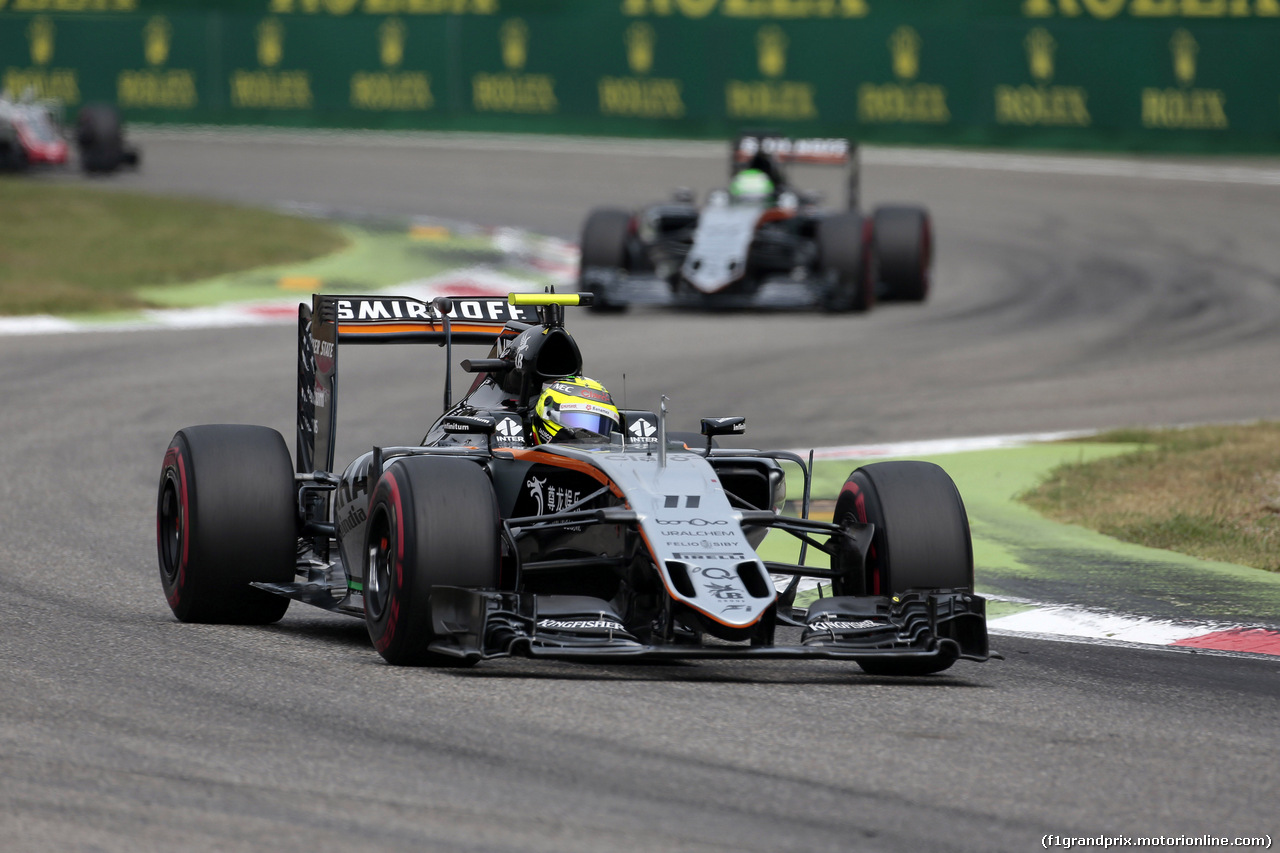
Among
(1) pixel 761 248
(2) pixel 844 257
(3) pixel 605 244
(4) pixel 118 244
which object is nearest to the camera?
(2) pixel 844 257

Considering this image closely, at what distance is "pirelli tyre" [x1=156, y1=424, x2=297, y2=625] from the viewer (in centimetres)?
848

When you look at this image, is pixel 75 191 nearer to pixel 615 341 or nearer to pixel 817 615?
pixel 615 341

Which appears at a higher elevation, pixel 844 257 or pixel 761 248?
pixel 761 248

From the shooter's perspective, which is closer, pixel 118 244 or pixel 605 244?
pixel 605 244

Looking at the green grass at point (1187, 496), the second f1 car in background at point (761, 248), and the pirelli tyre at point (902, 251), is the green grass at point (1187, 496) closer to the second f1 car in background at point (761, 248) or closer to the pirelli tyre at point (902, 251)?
the second f1 car in background at point (761, 248)

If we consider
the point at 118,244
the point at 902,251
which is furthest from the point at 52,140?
the point at 902,251

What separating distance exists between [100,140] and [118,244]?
278 inches

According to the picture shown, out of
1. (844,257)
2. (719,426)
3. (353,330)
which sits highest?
(844,257)

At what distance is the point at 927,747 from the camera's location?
6.41 meters

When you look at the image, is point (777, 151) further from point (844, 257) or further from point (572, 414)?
point (572, 414)

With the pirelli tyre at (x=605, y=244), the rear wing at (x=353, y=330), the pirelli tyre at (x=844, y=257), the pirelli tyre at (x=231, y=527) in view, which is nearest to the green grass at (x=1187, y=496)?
the rear wing at (x=353, y=330)

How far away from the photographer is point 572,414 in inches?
332

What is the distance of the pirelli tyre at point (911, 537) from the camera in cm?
769

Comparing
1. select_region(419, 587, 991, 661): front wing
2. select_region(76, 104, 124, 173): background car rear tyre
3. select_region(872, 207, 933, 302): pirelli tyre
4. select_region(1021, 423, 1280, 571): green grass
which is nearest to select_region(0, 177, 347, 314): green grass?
select_region(76, 104, 124, 173): background car rear tyre
